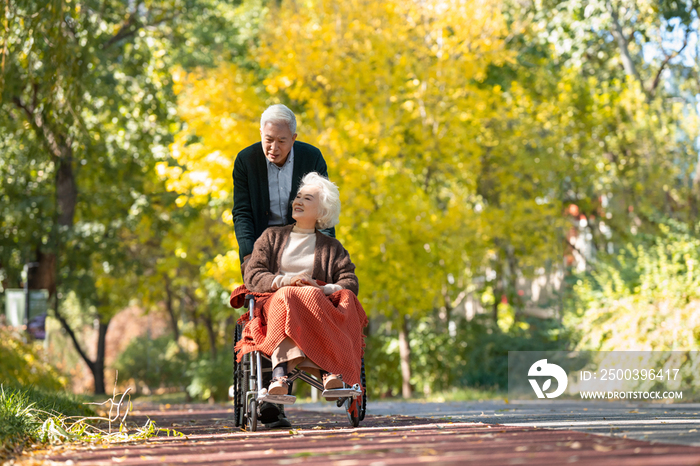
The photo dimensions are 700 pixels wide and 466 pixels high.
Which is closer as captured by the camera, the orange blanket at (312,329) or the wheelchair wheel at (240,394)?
the orange blanket at (312,329)

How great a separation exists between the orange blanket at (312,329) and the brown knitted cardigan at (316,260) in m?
0.24

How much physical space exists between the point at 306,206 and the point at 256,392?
1.19 meters

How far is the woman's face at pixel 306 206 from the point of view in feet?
15.9

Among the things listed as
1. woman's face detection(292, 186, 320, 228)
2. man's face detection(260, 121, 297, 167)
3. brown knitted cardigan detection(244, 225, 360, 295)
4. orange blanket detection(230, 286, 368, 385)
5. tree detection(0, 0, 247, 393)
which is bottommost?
orange blanket detection(230, 286, 368, 385)

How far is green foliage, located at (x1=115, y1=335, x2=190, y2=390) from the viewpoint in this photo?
24859 millimetres

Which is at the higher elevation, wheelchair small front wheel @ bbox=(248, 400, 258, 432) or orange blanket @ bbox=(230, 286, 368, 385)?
orange blanket @ bbox=(230, 286, 368, 385)

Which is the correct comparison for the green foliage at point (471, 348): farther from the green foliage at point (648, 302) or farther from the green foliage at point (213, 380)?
the green foliage at point (213, 380)

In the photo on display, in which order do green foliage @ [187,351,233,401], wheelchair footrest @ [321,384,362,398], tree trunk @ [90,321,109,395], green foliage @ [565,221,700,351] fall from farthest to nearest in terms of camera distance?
tree trunk @ [90,321,109,395] → green foliage @ [187,351,233,401] → green foliage @ [565,221,700,351] → wheelchair footrest @ [321,384,362,398]

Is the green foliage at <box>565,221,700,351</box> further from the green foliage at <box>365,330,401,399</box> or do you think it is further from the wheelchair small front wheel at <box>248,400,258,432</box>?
the wheelchair small front wheel at <box>248,400,258,432</box>

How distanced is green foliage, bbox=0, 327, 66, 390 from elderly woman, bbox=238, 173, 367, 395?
14.4 feet

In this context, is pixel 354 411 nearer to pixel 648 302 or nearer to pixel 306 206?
pixel 306 206

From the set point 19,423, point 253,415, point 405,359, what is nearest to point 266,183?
point 253,415

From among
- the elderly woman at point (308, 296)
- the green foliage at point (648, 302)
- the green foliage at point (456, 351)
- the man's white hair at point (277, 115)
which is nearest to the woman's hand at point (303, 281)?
Result: the elderly woman at point (308, 296)

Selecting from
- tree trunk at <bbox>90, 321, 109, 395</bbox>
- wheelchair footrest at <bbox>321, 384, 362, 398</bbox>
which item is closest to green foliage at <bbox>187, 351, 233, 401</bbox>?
tree trunk at <bbox>90, 321, 109, 395</bbox>
